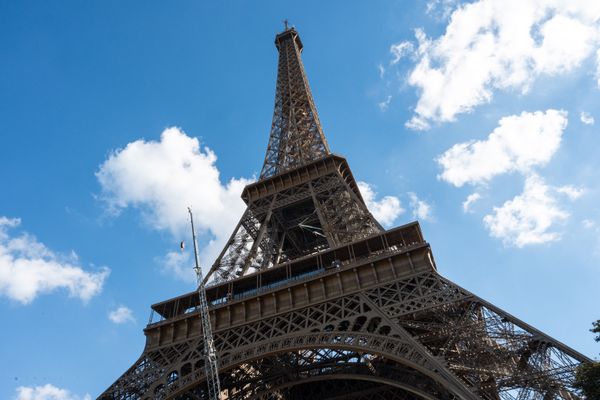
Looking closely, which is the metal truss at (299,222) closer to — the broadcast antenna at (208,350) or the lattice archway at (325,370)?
the broadcast antenna at (208,350)

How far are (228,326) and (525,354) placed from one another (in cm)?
1391

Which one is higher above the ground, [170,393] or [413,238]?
[413,238]

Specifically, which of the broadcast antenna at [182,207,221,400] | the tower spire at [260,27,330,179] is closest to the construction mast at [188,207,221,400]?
the broadcast antenna at [182,207,221,400]

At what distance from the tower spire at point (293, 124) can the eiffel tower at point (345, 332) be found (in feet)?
23.0

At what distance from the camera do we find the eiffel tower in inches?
778

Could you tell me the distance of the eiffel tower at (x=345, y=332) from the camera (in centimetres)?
1975

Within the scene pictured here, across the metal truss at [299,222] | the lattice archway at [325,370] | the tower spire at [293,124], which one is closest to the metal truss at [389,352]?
the lattice archway at [325,370]

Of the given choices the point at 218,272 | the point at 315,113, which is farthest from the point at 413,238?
the point at 315,113

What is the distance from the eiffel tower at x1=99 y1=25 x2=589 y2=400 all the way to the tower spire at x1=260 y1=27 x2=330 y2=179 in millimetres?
7007

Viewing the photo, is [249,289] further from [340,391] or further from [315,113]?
[315,113]

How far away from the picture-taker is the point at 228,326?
2689 centimetres

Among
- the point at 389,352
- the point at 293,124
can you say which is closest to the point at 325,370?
the point at 389,352

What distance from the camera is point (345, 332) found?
22781 mm

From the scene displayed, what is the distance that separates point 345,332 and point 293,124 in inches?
1041
